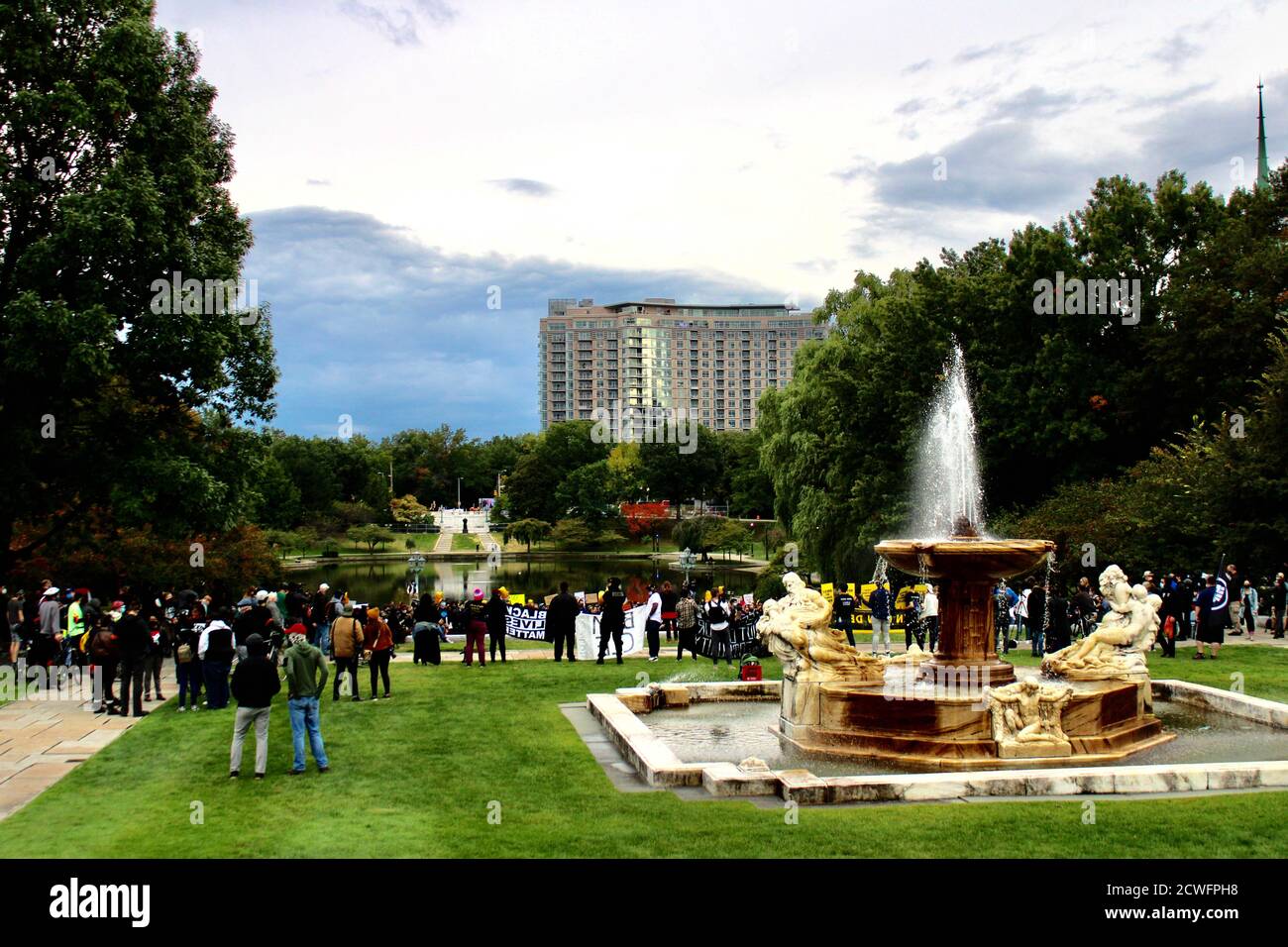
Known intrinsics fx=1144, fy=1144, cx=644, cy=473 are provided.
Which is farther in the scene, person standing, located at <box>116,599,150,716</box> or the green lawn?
person standing, located at <box>116,599,150,716</box>

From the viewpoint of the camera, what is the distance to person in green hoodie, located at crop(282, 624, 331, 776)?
1283 centimetres

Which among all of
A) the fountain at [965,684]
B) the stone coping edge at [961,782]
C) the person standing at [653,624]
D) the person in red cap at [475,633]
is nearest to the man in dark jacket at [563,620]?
the person in red cap at [475,633]

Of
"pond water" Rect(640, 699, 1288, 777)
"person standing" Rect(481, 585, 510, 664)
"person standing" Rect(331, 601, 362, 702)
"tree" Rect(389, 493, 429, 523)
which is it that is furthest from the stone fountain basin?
"tree" Rect(389, 493, 429, 523)

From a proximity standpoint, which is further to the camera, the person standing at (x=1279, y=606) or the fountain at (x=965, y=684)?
the person standing at (x=1279, y=606)

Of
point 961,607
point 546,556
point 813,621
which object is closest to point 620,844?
point 813,621

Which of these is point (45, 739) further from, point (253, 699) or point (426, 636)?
point (426, 636)

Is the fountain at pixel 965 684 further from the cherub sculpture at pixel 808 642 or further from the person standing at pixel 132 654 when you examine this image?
the person standing at pixel 132 654

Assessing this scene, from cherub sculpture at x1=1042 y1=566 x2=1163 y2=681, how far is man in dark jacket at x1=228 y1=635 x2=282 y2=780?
32.4 ft

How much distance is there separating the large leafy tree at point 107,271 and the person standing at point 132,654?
625cm

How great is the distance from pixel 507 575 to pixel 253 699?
222 ft

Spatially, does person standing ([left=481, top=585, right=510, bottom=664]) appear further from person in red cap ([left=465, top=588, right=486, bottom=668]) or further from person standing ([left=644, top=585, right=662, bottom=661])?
person standing ([left=644, top=585, right=662, bottom=661])

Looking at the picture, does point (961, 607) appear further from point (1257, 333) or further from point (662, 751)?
point (1257, 333)

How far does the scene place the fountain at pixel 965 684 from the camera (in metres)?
13.0

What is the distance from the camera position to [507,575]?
3147 inches
